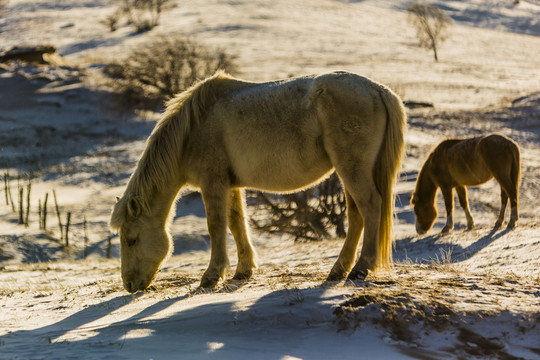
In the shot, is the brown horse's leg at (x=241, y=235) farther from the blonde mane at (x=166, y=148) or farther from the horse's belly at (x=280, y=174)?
the blonde mane at (x=166, y=148)

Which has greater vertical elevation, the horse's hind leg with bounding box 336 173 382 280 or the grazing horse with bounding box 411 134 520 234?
the horse's hind leg with bounding box 336 173 382 280

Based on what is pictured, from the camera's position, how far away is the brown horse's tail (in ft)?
19.3

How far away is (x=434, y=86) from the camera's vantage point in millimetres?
34281

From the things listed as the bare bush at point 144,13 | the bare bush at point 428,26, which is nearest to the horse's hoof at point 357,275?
the bare bush at point 428,26

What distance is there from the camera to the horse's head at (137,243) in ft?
21.1

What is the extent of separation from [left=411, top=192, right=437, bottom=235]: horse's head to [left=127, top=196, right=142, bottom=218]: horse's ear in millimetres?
5905

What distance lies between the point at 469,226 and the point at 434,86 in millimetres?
24642

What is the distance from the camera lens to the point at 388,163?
19.3ft

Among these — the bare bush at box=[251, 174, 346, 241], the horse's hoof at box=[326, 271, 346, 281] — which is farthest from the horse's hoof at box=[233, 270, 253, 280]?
the bare bush at box=[251, 174, 346, 241]

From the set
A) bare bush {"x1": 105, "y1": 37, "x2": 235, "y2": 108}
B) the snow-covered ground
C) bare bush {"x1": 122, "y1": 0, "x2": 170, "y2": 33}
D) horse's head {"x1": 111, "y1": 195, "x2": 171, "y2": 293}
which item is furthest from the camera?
bare bush {"x1": 122, "y1": 0, "x2": 170, "y2": 33}

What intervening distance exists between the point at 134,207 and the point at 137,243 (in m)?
0.35

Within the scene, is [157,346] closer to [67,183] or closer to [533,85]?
[67,183]

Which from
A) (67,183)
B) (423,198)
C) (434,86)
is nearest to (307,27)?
(434,86)

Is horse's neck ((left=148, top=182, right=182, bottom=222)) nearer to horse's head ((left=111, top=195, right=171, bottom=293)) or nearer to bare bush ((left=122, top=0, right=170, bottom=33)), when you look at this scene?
horse's head ((left=111, top=195, right=171, bottom=293))
